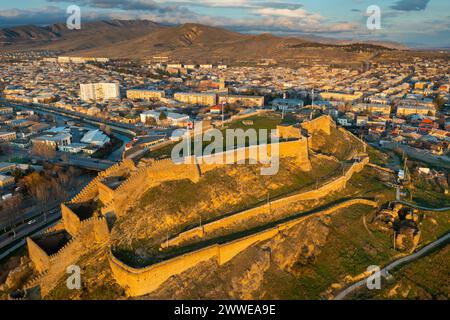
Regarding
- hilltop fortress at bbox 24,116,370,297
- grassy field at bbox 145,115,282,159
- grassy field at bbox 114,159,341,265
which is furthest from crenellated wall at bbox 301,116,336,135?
hilltop fortress at bbox 24,116,370,297

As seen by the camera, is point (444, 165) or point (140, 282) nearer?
point (140, 282)

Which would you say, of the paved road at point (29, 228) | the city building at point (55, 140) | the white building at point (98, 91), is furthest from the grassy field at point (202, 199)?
the white building at point (98, 91)

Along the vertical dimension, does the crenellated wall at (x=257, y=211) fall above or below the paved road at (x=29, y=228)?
above

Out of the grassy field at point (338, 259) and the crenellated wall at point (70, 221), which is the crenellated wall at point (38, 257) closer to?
the crenellated wall at point (70, 221)

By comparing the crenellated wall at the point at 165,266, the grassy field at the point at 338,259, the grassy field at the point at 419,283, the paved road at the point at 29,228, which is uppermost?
the crenellated wall at the point at 165,266

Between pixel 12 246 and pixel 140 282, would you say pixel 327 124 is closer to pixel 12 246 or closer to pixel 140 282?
pixel 140 282

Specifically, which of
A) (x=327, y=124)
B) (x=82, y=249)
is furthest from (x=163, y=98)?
(x=82, y=249)

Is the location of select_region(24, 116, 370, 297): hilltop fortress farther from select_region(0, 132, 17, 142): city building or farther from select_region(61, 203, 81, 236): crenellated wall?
select_region(0, 132, 17, 142): city building
